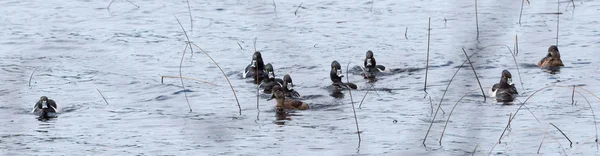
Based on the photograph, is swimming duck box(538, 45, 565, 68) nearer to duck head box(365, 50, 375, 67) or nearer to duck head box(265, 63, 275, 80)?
duck head box(365, 50, 375, 67)

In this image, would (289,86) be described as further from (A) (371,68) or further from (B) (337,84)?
(A) (371,68)

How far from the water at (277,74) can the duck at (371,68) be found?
0.25 metres

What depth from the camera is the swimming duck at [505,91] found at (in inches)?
477

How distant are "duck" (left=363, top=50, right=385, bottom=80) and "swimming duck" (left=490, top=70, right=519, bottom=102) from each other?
226 cm

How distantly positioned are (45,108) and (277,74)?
4862 mm

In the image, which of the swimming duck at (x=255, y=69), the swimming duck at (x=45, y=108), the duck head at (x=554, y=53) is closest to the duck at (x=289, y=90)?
the swimming duck at (x=255, y=69)

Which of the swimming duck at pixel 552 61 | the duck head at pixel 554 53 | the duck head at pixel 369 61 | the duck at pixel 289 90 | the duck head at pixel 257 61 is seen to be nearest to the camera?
the duck at pixel 289 90

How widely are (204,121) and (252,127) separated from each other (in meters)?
1.11

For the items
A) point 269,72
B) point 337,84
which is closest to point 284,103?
point 337,84

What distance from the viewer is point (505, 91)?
39.9 feet

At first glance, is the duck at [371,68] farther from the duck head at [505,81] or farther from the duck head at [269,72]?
the duck head at [505,81]

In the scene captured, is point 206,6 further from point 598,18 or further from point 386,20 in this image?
point 598,18

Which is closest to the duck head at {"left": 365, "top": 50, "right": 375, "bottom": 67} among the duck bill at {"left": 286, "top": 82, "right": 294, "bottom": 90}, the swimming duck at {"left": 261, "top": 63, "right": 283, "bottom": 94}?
the swimming duck at {"left": 261, "top": 63, "right": 283, "bottom": 94}

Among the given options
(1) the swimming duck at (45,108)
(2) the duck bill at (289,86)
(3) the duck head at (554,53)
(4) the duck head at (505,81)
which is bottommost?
(3) the duck head at (554,53)
